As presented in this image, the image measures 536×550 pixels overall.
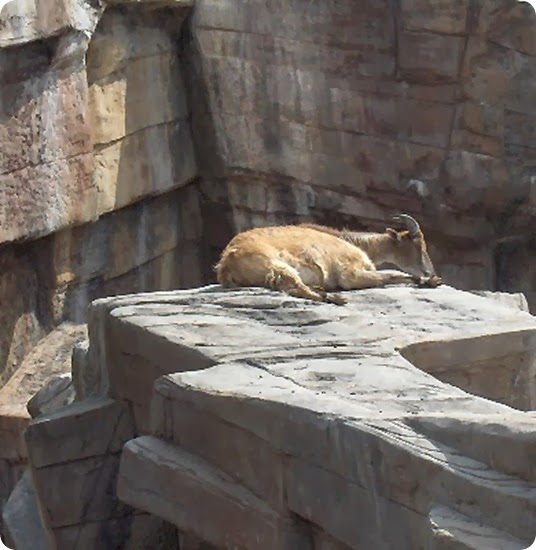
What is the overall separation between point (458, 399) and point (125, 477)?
2.10 metres

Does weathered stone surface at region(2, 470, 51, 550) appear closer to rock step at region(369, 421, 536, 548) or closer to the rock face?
the rock face

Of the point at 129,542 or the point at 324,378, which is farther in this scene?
the point at 129,542

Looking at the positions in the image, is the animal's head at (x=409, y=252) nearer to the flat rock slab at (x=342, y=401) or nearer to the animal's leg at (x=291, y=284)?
the flat rock slab at (x=342, y=401)

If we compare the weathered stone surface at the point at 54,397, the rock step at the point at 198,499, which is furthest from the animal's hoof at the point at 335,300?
the weathered stone surface at the point at 54,397

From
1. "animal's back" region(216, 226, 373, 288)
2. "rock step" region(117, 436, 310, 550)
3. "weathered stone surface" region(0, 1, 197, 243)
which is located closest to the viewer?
"rock step" region(117, 436, 310, 550)

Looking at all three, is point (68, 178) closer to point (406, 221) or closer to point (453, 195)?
point (453, 195)

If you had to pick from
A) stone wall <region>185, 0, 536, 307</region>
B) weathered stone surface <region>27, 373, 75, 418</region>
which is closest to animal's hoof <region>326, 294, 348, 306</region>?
weathered stone surface <region>27, 373, 75, 418</region>

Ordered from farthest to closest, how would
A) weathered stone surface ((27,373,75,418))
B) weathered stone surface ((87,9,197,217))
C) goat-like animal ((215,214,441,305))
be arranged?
weathered stone surface ((87,9,197,217))
weathered stone surface ((27,373,75,418))
goat-like animal ((215,214,441,305))

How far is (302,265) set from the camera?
36.0 feet

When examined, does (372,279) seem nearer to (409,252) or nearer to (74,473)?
(409,252)

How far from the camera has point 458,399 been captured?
7875 mm

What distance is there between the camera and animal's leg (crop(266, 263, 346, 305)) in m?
10.6

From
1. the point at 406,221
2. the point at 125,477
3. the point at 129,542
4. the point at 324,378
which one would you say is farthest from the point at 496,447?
the point at 406,221

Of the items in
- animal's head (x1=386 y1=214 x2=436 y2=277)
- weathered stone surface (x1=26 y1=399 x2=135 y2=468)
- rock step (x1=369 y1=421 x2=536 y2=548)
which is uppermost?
rock step (x1=369 y1=421 x2=536 y2=548)
